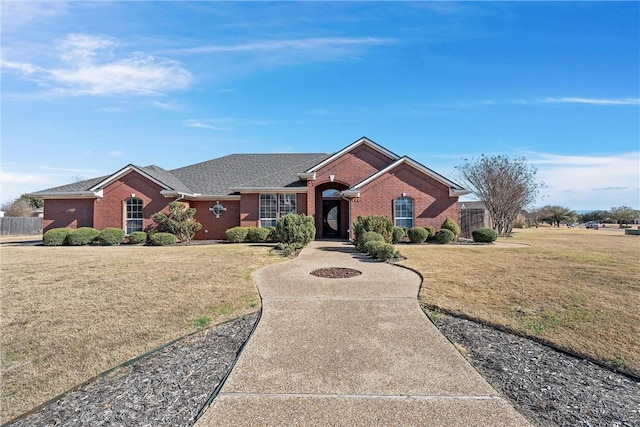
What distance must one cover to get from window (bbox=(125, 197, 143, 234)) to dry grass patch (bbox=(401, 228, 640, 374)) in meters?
16.7

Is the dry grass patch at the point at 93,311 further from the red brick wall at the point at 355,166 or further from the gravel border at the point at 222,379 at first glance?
the red brick wall at the point at 355,166

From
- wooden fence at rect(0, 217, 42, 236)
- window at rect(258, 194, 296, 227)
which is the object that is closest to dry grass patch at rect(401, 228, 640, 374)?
window at rect(258, 194, 296, 227)

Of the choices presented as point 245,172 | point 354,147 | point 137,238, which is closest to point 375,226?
point 354,147

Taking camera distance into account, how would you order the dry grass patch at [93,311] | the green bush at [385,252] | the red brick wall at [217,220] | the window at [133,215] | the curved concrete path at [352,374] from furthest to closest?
the red brick wall at [217,220]
the window at [133,215]
the green bush at [385,252]
the dry grass patch at [93,311]
the curved concrete path at [352,374]

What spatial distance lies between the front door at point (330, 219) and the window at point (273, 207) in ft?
9.75

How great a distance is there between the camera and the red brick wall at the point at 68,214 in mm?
20719

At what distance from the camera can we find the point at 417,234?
18.9m

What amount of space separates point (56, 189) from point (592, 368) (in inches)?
1053

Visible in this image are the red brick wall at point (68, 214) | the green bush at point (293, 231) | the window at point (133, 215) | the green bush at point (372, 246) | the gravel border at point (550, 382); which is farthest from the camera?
the red brick wall at point (68, 214)

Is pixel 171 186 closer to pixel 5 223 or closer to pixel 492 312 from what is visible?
pixel 492 312

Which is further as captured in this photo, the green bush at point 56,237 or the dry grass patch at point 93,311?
the green bush at point 56,237

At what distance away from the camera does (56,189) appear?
69.4 feet

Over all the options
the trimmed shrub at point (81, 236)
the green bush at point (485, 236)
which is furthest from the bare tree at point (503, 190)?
the trimmed shrub at point (81, 236)

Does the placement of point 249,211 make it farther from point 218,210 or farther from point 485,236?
point 485,236
